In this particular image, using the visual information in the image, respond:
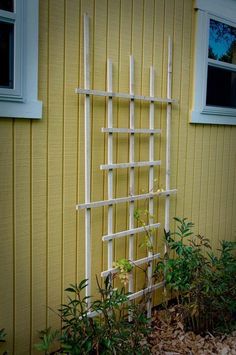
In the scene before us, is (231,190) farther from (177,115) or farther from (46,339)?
(46,339)

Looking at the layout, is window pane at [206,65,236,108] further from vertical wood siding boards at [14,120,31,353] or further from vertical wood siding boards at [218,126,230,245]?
vertical wood siding boards at [14,120,31,353]

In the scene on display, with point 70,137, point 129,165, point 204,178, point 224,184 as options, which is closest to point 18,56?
point 70,137

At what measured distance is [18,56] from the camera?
7.64ft

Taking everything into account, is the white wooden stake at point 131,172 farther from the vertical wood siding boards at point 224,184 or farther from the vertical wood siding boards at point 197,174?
the vertical wood siding boards at point 224,184

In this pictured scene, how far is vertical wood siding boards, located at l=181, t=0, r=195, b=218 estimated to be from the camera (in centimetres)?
350

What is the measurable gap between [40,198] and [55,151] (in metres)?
0.32

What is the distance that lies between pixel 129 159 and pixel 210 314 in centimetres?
141

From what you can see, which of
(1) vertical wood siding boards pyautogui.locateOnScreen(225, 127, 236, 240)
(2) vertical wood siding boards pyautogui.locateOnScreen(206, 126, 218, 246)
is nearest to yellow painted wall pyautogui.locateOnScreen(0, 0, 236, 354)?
(2) vertical wood siding boards pyautogui.locateOnScreen(206, 126, 218, 246)

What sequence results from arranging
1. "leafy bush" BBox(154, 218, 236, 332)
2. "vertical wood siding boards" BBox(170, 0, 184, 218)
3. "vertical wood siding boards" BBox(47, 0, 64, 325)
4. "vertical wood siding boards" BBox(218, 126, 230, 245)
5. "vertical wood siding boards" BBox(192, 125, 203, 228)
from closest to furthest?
"vertical wood siding boards" BBox(47, 0, 64, 325) < "leafy bush" BBox(154, 218, 236, 332) < "vertical wood siding boards" BBox(170, 0, 184, 218) < "vertical wood siding boards" BBox(192, 125, 203, 228) < "vertical wood siding boards" BBox(218, 126, 230, 245)

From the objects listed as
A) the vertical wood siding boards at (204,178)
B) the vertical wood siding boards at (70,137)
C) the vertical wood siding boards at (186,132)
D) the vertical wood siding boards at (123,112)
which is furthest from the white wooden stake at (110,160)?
the vertical wood siding boards at (204,178)

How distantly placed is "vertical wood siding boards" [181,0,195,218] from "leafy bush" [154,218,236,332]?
1.45 feet

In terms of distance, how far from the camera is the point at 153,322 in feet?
10.9

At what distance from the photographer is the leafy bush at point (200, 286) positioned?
3107mm

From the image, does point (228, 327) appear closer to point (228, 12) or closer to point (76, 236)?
point (76, 236)
